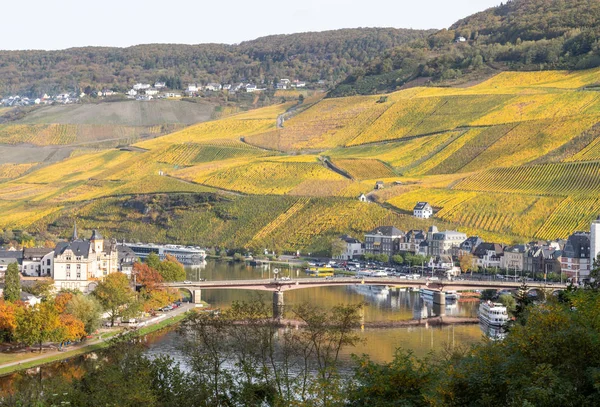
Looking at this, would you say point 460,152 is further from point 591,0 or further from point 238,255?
point 591,0

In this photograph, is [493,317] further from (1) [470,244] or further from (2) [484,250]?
(1) [470,244]

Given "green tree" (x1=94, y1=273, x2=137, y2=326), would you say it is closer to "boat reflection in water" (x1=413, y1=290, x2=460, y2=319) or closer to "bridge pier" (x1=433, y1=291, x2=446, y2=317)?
"boat reflection in water" (x1=413, y1=290, x2=460, y2=319)

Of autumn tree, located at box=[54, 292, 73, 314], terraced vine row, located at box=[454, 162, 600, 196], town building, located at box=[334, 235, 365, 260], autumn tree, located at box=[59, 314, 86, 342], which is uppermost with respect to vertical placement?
terraced vine row, located at box=[454, 162, 600, 196]

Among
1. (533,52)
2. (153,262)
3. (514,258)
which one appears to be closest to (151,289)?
(153,262)

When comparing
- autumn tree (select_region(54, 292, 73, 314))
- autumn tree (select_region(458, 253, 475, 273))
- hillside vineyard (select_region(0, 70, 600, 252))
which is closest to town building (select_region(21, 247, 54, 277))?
autumn tree (select_region(54, 292, 73, 314))

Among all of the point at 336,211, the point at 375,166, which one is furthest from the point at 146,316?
the point at 375,166
